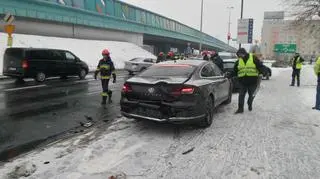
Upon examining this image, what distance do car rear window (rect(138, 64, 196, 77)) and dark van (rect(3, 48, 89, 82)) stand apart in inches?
361

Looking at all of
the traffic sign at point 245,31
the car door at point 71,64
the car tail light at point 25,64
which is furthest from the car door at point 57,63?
the traffic sign at point 245,31

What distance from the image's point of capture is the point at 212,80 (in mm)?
7359

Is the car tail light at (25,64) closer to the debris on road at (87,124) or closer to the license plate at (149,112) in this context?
the debris on road at (87,124)

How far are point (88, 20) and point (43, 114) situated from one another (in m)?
29.3

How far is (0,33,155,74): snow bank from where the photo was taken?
25.7 m

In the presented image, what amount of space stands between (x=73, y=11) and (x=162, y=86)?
29380 mm

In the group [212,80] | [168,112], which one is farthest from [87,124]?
[212,80]

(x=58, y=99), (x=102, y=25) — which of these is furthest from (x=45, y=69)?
(x=102, y=25)

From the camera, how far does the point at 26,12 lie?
88.6ft

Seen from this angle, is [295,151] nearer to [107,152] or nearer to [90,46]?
[107,152]

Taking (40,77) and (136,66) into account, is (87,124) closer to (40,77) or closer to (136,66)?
(40,77)

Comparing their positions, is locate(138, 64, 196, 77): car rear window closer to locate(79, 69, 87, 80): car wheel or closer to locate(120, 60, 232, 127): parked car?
locate(120, 60, 232, 127): parked car

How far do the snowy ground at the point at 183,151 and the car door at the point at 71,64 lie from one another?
32.8 ft

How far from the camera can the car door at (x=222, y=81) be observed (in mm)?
8141
